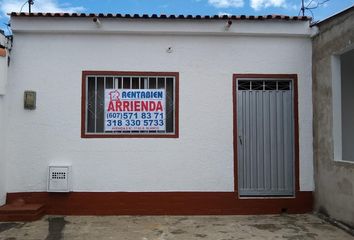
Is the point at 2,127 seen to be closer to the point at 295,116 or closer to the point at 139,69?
the point at 139,69

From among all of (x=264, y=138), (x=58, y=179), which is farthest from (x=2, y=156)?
(x=264, y=138)

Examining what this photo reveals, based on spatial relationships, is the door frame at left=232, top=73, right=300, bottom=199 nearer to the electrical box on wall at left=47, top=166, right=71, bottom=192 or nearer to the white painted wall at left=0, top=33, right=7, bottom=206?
the electrical box on wall at left=47, top=166, right=71, bottom=192

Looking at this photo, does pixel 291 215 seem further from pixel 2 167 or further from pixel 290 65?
pixel 2 167

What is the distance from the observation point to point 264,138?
793 cm

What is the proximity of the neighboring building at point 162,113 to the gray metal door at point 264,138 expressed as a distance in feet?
0.07

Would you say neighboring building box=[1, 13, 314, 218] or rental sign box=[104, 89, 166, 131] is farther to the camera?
rental sign box=[104, 89, 166, 131]

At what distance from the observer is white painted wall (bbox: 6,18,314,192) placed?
7.65 meters

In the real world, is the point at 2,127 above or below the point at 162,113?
below

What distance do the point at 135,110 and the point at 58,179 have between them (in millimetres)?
1946

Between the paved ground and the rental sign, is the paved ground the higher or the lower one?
the lower one

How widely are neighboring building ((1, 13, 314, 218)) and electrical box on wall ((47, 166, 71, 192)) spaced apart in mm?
27

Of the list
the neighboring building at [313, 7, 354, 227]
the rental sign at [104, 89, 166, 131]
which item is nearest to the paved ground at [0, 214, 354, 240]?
the neighboring building at [313, 7, 354, 227]

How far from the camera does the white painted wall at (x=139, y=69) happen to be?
765 centimetres

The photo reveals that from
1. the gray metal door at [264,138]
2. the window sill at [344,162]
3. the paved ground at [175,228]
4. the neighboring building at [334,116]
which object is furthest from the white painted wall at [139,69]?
the window sill at [344,162]
